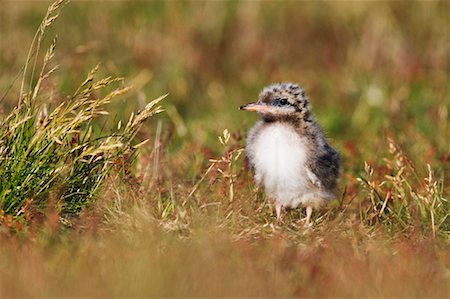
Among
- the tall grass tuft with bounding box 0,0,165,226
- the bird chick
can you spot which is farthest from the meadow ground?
the bird chick

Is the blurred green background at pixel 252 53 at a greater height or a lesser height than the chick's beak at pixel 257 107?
greater

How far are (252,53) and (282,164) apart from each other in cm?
621

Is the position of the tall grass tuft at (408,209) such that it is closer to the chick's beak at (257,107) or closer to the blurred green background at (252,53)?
the chick's beak at (257,107)

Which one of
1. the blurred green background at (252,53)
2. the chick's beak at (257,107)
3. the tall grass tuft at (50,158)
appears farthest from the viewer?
the blurred green background at (252,53)

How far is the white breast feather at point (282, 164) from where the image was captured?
248 inches

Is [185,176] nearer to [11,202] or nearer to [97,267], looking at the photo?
[11,202]

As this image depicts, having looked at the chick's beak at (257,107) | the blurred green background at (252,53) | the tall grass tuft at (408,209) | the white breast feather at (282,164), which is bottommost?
the tall grass tuft at (408,209)

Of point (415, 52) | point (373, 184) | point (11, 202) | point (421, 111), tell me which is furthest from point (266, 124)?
point (415, 52)

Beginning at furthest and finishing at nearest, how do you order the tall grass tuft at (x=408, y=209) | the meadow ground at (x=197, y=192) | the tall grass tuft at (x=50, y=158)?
the tall grass tuft at (x=408, y=209) < the tall grass tuft at (x=50, y=158) < the meadow ground at (x=197, y=192)

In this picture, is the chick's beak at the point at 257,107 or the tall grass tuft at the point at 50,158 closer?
the tall grass tuft at the point at 50,158

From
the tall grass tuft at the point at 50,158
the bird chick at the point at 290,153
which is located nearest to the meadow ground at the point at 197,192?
the tall grass tuft at the point at 50,158

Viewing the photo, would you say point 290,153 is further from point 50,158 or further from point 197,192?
point 50,158

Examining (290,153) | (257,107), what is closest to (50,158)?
(257,107)

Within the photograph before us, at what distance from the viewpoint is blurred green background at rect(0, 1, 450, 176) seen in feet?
34.2
